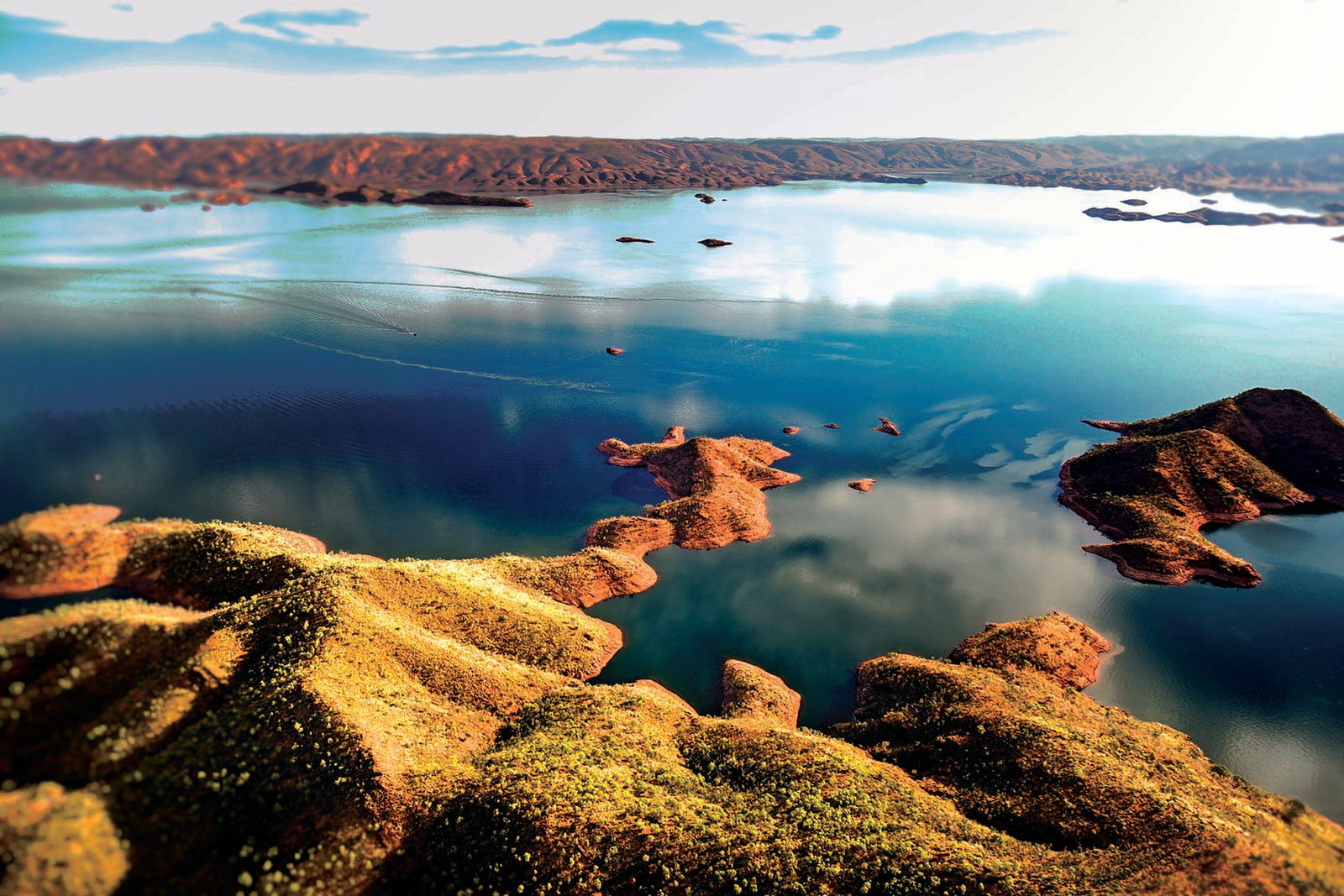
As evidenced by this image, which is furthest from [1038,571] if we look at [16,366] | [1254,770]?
[16,366]

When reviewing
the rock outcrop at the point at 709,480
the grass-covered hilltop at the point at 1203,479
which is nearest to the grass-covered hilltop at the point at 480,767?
the rock outcrop at the point at 709,480

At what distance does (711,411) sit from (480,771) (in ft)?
193

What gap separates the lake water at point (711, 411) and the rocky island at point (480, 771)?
5.25 metres

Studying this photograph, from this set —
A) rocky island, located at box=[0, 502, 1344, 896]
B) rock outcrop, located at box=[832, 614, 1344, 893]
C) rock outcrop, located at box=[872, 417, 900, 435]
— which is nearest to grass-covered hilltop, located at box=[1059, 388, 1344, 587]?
rock outcrop, located at box=[872, 417, 900, 435]

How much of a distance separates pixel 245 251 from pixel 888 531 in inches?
5585

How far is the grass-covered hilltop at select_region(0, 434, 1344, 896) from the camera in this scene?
68.8ft

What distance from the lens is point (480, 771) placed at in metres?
29.0

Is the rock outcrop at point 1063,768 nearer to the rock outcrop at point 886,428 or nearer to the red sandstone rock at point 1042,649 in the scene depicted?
the red sandstone rock at point 1042,649

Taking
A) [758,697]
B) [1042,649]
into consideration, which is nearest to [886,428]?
[1042,649]

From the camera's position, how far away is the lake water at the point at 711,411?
143 feet

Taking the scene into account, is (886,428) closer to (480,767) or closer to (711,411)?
(711,411)

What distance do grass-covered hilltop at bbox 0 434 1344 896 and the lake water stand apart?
5545 mm

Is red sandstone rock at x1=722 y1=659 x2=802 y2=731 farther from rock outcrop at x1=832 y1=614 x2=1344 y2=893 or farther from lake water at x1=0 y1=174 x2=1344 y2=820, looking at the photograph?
rock outcrop at x1=832 y1=614 x2=1344 y2=893

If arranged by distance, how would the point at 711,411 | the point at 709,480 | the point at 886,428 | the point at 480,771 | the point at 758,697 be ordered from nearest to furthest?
the point at 480,771
the point at 758,697
the point at 709,480
the point at 886,428
the point at 711,411
